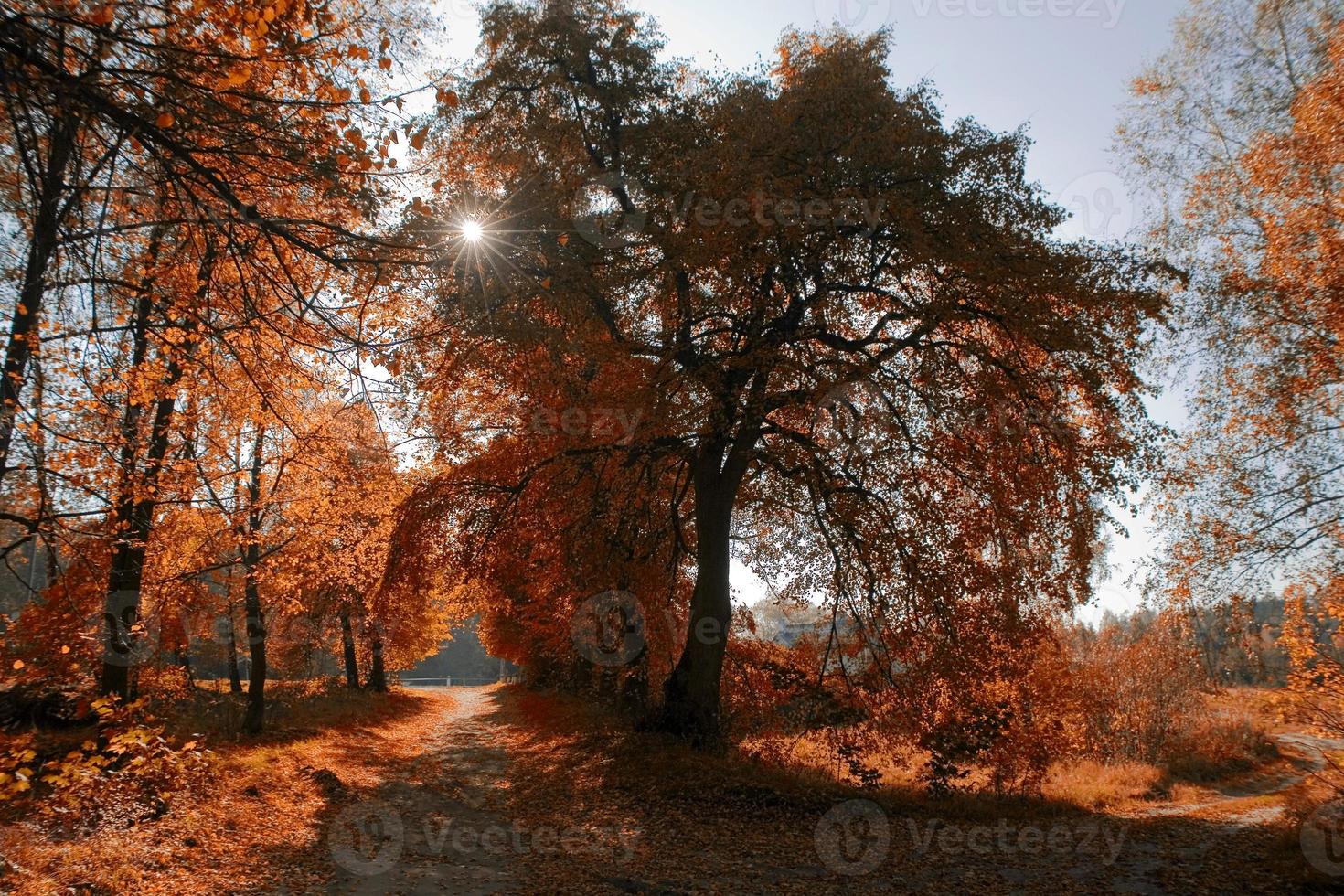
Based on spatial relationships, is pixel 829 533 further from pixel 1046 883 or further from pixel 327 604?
pixel 327 604

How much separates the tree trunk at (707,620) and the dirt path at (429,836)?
143 inches

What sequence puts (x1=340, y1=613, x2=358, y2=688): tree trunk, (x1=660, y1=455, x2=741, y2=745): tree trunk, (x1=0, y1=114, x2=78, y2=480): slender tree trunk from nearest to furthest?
1. (x1=0, y1=114, x2=78, y2=480): slender tree trunk
2. (x1=660, y1=455, x2=741, y2=745): tree trunk
3. (x1=340, y1=613, x2=358, y2=688): tree trunk

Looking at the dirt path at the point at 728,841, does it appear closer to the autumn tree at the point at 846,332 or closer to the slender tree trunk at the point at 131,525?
the autumn tree at the point at 846,332

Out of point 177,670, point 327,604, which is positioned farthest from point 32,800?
point 327,604

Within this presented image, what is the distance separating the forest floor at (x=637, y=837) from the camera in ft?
24.6

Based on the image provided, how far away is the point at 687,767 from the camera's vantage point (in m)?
12.5

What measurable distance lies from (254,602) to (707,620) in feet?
31.3

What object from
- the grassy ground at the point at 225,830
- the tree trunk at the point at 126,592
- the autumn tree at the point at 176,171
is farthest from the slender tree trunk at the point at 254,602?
the autumn tree at the point at 176,171

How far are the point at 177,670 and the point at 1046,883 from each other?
44.8 feet

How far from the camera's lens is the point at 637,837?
386 inches

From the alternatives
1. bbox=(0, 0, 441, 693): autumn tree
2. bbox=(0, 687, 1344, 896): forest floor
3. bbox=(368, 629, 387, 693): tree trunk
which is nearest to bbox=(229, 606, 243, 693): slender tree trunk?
bbox=(368, 629, 387, 693): tree trunk

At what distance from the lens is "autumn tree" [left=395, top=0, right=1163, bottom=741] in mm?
10414

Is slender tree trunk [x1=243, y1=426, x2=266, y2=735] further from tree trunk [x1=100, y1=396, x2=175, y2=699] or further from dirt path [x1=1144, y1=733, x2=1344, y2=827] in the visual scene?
dirt path [x1=1144, y1=733, x2=1344, y2=827]

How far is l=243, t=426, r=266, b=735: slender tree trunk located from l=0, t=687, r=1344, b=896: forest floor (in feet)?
4.71
